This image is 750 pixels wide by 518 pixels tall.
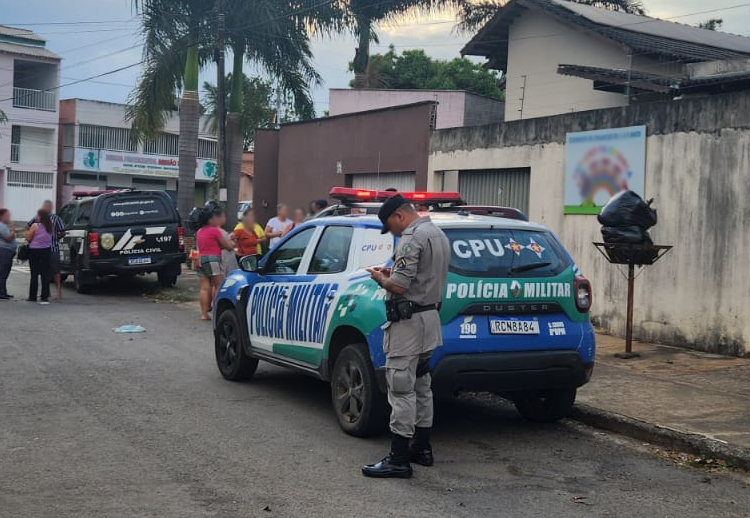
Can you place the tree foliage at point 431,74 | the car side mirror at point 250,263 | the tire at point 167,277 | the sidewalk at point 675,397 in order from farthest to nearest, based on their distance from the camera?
the tree foliage at point 431,74, the tire at point 167,277, the car side mirror at point 250,263, the sidewalk at point 675,397

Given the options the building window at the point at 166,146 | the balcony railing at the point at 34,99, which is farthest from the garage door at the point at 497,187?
the building window at the point at 166,146

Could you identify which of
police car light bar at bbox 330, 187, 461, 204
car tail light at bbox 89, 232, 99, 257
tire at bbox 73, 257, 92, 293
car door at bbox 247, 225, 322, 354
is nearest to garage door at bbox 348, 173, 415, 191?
car tail light at bbox 89, 232, 99, 257

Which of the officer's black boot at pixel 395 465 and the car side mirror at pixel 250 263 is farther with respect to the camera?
the car side mirror at pixel 250 263

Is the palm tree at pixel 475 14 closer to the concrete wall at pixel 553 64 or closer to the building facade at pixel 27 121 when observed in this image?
the concrete wall at pixel 553 64

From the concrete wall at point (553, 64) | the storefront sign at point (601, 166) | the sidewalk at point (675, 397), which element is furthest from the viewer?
the concrete wall at point (553, 64)

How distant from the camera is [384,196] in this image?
10.1 meters

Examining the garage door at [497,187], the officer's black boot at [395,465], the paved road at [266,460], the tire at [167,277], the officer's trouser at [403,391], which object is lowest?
the paved road at [266,460]

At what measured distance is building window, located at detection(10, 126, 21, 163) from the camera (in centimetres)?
4816

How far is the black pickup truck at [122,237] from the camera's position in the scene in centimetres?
1719

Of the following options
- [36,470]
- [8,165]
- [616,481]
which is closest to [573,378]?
[616,481]

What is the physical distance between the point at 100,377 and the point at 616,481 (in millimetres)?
5457

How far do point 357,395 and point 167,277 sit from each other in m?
12.4

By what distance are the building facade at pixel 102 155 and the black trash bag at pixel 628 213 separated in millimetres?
41782

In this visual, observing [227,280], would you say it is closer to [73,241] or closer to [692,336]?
[692,336]
